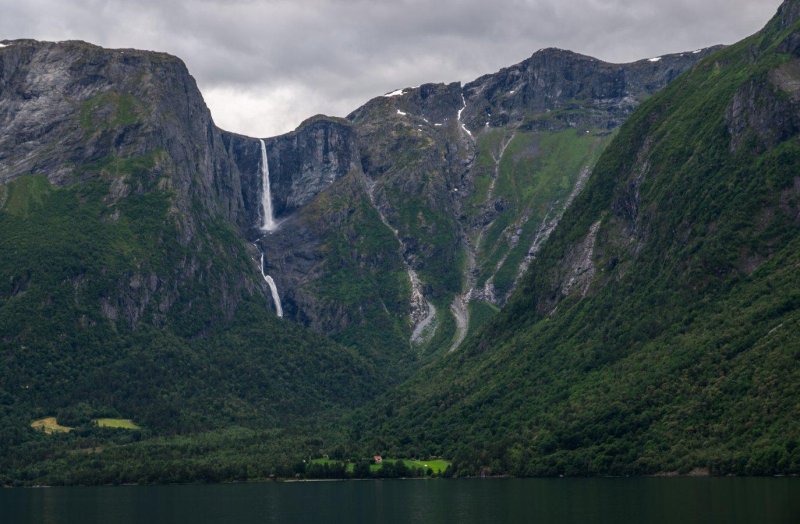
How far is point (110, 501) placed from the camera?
200m

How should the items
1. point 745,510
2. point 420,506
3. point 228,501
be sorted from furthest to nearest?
point 228,501 < point 420,506 < point 745,510

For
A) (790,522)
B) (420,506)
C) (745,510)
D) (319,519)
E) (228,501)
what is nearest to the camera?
(790,522)

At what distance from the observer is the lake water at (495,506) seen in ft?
455

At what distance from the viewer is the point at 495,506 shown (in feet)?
535

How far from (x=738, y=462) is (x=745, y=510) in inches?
2393

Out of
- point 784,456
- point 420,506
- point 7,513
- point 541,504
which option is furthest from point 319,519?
point 784,456

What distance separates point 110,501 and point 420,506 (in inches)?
2384

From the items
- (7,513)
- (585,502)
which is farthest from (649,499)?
(7,513)

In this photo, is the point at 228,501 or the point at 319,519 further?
the point at 228,501

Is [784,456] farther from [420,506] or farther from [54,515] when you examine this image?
[54,515]

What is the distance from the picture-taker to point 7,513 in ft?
590

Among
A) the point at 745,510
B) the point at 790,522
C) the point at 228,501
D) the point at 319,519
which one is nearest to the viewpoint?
the point at 790,522

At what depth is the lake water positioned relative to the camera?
13862 cm

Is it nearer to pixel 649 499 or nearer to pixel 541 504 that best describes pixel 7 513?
pixel 541 504
